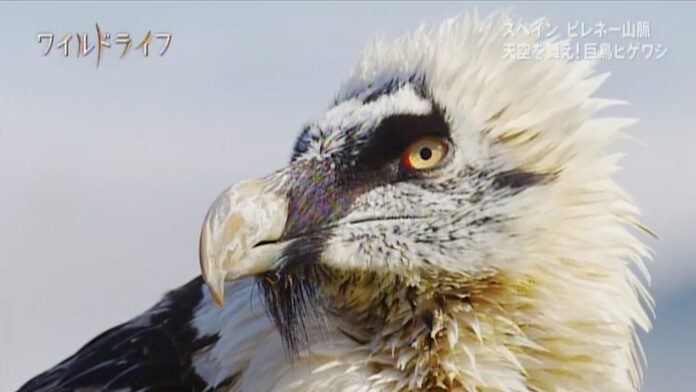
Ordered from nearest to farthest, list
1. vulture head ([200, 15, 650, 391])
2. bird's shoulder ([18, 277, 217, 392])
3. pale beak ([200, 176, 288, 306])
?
pale beak ([200, 176, 288, 306])
vulture head ([200, 15, 650, 391])
bird's shoulder ([18, 277, 217, 392])

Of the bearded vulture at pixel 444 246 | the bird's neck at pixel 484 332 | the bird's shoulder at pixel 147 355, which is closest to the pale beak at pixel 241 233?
the bearded vulture at pixel 444 246

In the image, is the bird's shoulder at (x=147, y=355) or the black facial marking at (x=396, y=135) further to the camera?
the bird's shoulder at (x=147, y=355)

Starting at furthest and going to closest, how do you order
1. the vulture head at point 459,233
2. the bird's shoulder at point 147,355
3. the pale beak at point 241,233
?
the bird's shoulder at point 147,355 → the vulture head at point 459,233 → the pale beak at point 241,233

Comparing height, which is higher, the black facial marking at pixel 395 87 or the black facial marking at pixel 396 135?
the black facial marking at pixel 395 87

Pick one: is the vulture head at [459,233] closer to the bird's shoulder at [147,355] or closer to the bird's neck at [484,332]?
the bird's neck at [484,332]

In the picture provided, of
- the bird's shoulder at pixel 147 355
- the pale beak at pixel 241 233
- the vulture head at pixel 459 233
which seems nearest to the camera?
the pale beak at pixel 241 233

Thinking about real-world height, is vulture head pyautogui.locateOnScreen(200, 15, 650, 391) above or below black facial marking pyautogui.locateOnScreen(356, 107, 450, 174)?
below

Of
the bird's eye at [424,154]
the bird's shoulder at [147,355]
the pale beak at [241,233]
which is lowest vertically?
the bird's shoulder at [147,355]

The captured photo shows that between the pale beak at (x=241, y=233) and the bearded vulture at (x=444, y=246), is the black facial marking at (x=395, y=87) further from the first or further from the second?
the pale beak at (x=241, y=233)

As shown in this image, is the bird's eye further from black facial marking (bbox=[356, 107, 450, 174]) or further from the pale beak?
the pale beak

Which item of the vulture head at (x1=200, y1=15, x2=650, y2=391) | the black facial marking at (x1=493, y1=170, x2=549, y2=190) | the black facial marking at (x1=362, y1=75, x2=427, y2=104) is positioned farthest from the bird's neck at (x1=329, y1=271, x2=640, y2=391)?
the black facial marking at (x1=362, y1=75, x2=427, y2=104)
